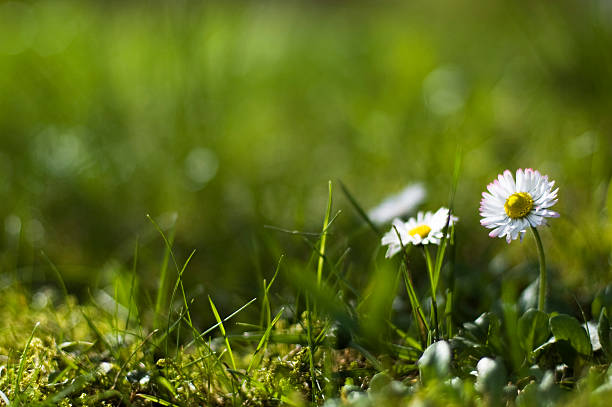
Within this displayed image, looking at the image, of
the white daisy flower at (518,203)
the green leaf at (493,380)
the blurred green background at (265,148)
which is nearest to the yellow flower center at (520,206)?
the white daisy flower at (518,203)

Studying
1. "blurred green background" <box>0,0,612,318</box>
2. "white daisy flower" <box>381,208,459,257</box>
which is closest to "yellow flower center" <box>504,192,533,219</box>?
"white daisy flower" <box>381,208,459,257</box>

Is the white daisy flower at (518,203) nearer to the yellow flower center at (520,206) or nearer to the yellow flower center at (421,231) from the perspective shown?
the yellow flower center at (520,206)

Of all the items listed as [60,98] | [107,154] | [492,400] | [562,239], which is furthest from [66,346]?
[60,98]

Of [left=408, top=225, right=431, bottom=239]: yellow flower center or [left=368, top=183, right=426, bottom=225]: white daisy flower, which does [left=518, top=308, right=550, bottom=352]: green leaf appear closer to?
[left=408, top=225, right=431, bottom=239]: yellow flower center

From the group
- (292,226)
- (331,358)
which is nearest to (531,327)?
(331,358)

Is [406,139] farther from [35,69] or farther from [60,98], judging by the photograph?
[35,69]
